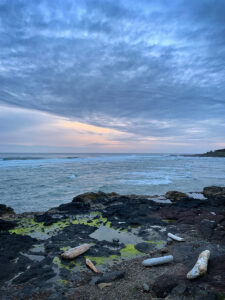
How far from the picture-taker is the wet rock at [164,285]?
3574mm

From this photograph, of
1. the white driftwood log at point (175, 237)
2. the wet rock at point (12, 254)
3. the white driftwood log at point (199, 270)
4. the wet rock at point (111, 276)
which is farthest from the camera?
the white driftwood log at point (175, 237)

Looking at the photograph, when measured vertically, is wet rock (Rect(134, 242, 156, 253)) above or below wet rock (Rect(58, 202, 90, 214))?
above

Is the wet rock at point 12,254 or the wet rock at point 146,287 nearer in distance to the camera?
the wet rock at point 146,287

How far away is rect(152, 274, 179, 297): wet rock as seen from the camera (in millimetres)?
3574

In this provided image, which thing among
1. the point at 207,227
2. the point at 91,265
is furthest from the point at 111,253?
the point at 207,227

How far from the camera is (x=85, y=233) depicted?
23.3ft

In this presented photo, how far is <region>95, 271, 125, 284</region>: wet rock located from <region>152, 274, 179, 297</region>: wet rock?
32.1 inches

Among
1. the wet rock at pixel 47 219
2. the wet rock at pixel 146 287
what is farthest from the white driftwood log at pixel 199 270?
the wet rock at pixel 47 219

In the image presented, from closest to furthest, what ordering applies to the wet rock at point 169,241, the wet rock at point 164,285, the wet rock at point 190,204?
the wet rock at point 164,285 < the wet rock at point 169,241 < the wet rock at point 190,204

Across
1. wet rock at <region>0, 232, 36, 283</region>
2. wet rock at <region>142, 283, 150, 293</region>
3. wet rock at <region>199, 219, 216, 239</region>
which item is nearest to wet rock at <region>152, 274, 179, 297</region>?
wet rock at <region>142, 283, 150, 293</region>

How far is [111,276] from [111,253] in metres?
1.34

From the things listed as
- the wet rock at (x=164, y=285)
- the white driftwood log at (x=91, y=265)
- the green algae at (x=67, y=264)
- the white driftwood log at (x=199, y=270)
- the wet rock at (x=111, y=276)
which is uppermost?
the white driftwood log at (x=199, y=270)

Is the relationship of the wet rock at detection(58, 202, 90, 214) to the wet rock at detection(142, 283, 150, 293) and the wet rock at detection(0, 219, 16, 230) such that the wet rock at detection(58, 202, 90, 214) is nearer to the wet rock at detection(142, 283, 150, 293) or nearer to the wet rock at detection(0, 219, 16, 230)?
the wet rock at detection(0, 219, 16, 230)

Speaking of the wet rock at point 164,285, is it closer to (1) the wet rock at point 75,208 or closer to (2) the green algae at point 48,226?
(2) the green algae at point 48,226
